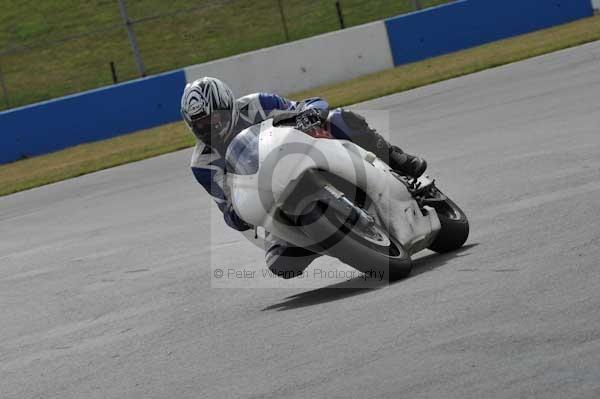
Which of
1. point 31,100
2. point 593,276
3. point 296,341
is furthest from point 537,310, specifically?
point 31,100

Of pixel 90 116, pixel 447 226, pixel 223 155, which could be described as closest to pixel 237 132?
pixel 223 155

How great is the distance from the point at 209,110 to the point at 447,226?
1571 millimetres

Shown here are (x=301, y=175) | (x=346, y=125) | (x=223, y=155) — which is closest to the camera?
(x=301, y=175)

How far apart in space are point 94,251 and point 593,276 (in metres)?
6.12

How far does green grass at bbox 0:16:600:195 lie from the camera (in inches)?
722

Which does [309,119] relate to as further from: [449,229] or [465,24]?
[465,24]

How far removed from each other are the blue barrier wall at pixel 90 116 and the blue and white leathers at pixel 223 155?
14.0m

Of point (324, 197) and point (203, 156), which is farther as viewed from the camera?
point (203, 156)

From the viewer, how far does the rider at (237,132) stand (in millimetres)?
7176

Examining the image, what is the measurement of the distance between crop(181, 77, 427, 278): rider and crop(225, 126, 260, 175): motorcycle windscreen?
32cm

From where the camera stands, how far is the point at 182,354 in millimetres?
6383

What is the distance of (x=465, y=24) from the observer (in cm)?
2208

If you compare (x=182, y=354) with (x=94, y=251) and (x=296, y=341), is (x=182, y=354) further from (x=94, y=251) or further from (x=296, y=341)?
(x=94, y=251)

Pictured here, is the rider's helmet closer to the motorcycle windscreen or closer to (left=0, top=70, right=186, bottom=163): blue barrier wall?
the motorcycle windscreen
